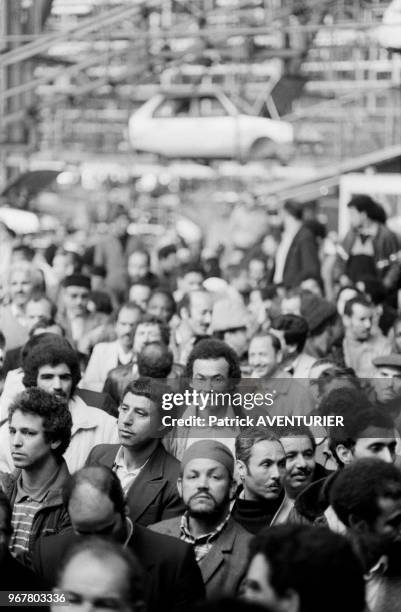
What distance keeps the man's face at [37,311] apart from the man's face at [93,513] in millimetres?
5617

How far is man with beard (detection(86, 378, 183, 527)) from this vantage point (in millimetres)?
6699

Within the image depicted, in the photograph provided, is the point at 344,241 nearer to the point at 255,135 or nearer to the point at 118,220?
the point at 118,220

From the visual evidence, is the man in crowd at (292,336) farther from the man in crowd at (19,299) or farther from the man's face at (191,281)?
the man's face at (191,281)

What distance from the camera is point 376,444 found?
6.27 metres

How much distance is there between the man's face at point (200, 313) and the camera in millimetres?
10828

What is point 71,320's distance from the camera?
40.0 feet

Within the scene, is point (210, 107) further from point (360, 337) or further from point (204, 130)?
point (360, 337)

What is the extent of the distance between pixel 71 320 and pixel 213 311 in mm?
1922

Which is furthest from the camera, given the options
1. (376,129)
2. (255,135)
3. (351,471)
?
(376,129)

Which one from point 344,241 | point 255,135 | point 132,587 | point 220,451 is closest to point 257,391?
point 220,451

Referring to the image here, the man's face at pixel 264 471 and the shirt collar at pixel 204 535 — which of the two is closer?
the shirt collar at pixel 204 535

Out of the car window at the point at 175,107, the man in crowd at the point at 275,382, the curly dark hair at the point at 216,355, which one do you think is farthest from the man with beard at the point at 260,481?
the car window at the point at 175,107

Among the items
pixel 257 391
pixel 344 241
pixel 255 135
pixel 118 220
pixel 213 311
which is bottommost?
pixel 257 391

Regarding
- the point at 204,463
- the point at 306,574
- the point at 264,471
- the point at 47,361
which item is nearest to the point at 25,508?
the point at 204,463
